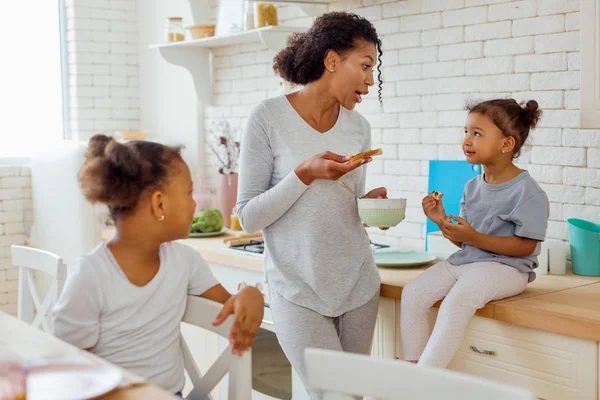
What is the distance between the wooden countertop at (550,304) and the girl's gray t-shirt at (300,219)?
28cm

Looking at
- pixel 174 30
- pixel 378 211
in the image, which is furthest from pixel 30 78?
pixel 378 211

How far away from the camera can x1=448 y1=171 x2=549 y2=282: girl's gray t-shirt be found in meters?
2.27

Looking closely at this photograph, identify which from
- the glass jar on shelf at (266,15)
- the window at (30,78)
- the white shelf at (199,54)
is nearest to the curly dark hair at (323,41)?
the glass jar on shelf at (266,15)

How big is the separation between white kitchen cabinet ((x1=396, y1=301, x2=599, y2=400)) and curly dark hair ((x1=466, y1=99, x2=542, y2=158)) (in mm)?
548

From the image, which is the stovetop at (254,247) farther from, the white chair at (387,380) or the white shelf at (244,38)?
the white chair at (387,380)

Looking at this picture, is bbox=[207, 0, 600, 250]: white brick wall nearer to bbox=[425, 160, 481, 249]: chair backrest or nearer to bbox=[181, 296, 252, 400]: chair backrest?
bbox=[425, 160, 481, 249]: chair backrest

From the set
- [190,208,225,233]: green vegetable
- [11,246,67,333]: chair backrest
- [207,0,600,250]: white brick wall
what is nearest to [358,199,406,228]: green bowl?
[207,0,600,250]: white brick wall

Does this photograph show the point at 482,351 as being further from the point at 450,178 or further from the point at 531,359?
the point at 450,178

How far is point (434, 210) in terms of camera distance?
239 centimetres

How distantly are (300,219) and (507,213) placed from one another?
2.01 ft

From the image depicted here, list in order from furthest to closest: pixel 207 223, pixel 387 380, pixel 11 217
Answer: pixel 11 217 < pixel 207 223 < pixel 387 380

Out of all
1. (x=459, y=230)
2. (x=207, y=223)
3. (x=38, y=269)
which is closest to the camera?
(x=459, y=230)

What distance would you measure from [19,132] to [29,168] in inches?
10.6

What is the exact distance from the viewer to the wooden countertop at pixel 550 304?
207 centimetres
